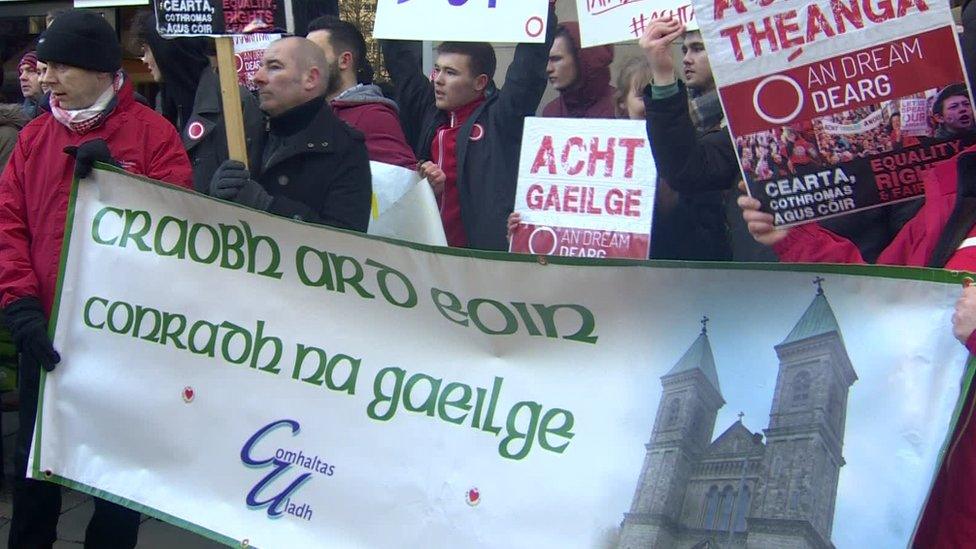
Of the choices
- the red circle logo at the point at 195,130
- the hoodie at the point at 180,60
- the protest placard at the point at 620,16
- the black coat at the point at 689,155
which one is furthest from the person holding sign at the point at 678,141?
the hoodie at the point at 180,60

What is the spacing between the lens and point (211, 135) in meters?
4.34

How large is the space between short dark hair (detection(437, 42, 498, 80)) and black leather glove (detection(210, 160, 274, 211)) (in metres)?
1.27

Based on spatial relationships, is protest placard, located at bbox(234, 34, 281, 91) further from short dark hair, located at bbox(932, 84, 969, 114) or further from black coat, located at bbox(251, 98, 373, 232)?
short dark hair, located at bbox(932, 84, 969, 114)

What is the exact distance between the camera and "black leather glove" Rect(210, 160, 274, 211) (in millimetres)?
3510

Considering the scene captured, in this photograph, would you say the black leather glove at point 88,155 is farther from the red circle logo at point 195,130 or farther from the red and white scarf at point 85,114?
the red circle logo at point 195,130

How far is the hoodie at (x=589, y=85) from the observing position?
4.83m

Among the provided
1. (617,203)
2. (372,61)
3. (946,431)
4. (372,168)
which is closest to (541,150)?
(617,203)

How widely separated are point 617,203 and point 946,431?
1.59 metres

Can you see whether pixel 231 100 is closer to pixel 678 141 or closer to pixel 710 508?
pixel 678 141

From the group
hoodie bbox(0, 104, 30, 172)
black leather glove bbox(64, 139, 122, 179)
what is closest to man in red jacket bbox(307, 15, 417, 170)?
black leather glove bbox(64, 139, 122, 179)

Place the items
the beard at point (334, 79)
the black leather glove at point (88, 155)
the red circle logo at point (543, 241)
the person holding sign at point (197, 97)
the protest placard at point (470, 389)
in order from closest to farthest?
the protest placard at point (470, 389), the black leather glove at point (88, 155), the red circle logo at point (543, 241), the person holding sign at point (197, 97), the beard at point (334, 79)

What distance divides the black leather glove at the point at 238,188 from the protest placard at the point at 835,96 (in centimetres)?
148

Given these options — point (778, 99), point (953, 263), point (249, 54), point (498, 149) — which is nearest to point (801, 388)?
point (953, 263)

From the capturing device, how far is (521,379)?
287 cm
